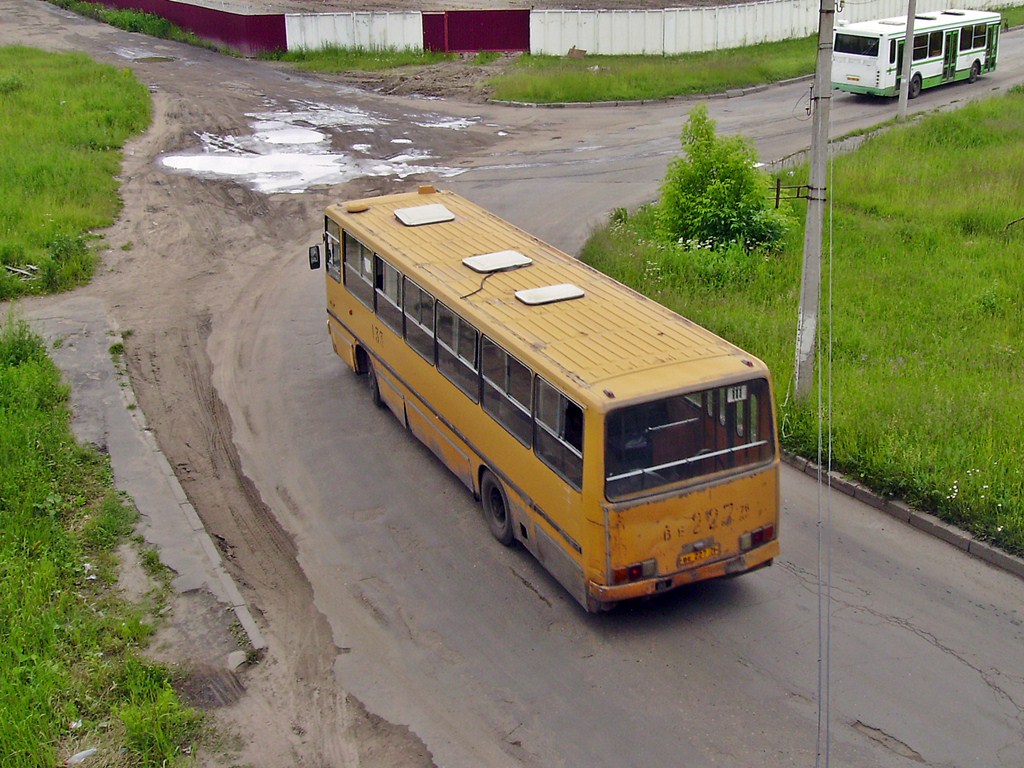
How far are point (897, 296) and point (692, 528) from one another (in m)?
9.24

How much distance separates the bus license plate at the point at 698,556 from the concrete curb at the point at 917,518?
183 cm

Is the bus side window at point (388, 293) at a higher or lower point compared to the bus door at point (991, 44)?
lower

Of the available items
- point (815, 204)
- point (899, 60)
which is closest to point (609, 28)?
point (899, 60)

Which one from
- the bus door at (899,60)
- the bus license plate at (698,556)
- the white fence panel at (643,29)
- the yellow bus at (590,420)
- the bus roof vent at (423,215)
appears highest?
the white fence panel at (643,29)

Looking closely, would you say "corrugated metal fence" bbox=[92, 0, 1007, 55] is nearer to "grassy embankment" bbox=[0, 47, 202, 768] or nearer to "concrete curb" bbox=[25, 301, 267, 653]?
"grassy embankment" bbox=[0, 47, 202, 768]

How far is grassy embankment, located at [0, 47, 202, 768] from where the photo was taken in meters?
8.83

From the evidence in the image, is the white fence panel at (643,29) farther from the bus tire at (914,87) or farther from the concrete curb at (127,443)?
the concrete curb at (127,443)

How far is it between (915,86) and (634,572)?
96.1ft

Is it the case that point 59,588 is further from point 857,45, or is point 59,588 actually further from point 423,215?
point 857,45

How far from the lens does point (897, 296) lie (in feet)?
57.6

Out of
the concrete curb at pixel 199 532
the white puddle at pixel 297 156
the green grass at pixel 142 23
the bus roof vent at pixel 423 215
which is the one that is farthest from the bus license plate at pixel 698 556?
the green grass at pixel 142 23

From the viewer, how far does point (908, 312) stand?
16.8 meters

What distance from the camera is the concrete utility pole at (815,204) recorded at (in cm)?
1270

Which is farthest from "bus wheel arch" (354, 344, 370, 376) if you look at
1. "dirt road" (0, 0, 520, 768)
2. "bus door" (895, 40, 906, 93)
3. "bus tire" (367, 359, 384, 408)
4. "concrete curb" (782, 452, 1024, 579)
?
"bus door" (895, 40, 906, 93)
